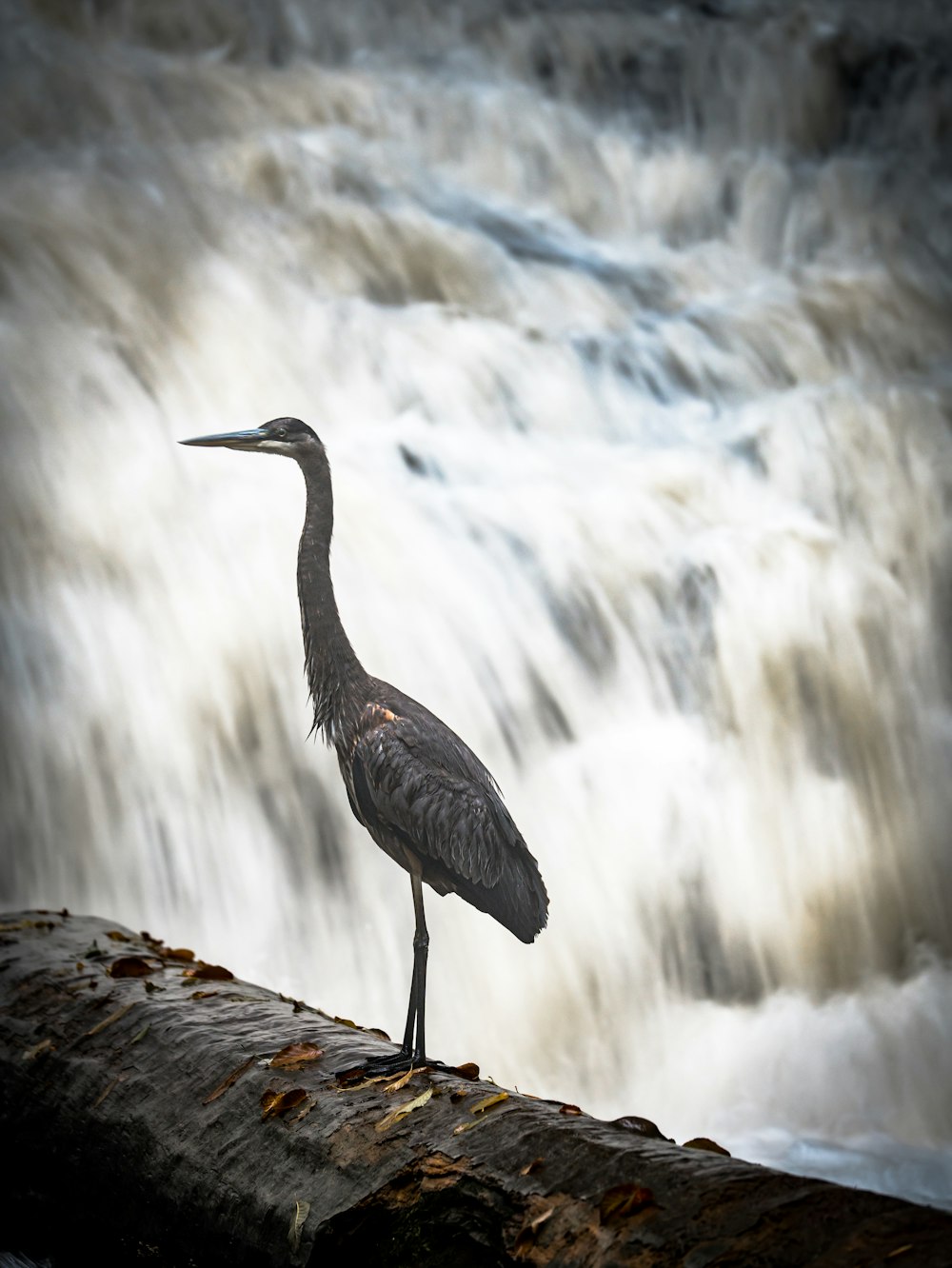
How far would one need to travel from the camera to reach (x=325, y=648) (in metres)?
2.72

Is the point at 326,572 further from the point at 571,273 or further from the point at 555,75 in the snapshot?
the point at 555,75

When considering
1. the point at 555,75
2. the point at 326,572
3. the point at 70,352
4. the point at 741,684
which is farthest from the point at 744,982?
the point at 555,75

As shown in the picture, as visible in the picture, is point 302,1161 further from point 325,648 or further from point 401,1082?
point 325,648

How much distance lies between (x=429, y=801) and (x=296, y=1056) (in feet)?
1.78

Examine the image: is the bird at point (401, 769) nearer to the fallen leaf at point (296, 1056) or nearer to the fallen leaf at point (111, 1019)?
the fallen leaf at point (296, 1056)

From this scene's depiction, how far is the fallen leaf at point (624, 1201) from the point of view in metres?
1.73

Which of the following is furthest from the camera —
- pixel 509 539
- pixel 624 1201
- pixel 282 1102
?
pixel 509 539

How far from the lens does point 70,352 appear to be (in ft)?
18.7

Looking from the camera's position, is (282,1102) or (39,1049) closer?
(282,1102)

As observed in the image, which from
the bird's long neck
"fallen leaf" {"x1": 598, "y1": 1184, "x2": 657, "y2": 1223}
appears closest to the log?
"fallen leaf" {"x1": 598, "y1": 1184, "x2": 657, "y2": 1223}

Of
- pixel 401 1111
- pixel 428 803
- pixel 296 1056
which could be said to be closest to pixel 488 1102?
pixel 401 1111

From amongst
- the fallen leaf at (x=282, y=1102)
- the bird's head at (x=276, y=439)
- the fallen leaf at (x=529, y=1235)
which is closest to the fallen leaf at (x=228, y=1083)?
the fallen leaf at (x=282, y=1102)

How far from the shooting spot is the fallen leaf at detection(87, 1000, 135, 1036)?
2572mm

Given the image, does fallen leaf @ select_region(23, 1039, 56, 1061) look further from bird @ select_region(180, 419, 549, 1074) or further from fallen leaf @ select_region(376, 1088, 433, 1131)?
fallen leaf @ select_region(376, 1088, 433, 1131)
